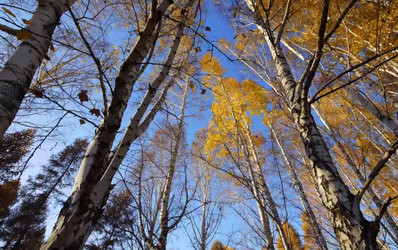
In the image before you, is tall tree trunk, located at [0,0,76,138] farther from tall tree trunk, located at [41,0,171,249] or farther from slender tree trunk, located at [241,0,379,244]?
slender tree trunk, located at [241,0,379,244]

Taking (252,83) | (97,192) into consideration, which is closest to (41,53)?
(97,192)

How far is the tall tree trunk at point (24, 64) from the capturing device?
4.52 feet

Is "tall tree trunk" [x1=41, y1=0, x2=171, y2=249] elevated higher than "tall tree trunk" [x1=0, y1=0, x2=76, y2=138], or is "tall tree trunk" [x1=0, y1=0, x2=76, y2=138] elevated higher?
"tall tree trunk" [x1=0, y1=0, x2=76, y2=138]

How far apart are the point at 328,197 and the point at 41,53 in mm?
2650

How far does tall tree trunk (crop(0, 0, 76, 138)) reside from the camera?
138 centimetres

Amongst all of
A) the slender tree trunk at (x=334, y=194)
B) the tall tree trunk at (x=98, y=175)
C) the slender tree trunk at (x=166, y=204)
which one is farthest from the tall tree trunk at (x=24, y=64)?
the slender tree trunk at (x=334, y=194)

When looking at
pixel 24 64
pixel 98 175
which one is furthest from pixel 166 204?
pixel 98 175

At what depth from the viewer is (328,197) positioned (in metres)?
1.19

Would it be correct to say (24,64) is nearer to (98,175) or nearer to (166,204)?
(98,175)

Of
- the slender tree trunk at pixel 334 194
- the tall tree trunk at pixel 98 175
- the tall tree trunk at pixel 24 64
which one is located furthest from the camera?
the tall tree trunk at pixel 24 64

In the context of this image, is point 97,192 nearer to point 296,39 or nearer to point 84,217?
point 84,217

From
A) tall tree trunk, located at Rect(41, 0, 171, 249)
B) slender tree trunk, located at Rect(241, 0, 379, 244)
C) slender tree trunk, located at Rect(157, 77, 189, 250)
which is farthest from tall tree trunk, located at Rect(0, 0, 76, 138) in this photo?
slender tree trunk, located at Rect(241, 0, 379, 244)

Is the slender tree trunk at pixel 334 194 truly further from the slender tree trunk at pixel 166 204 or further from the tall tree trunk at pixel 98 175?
the tall tree trunk at pixel 98 175

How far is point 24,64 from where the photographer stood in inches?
63.3
